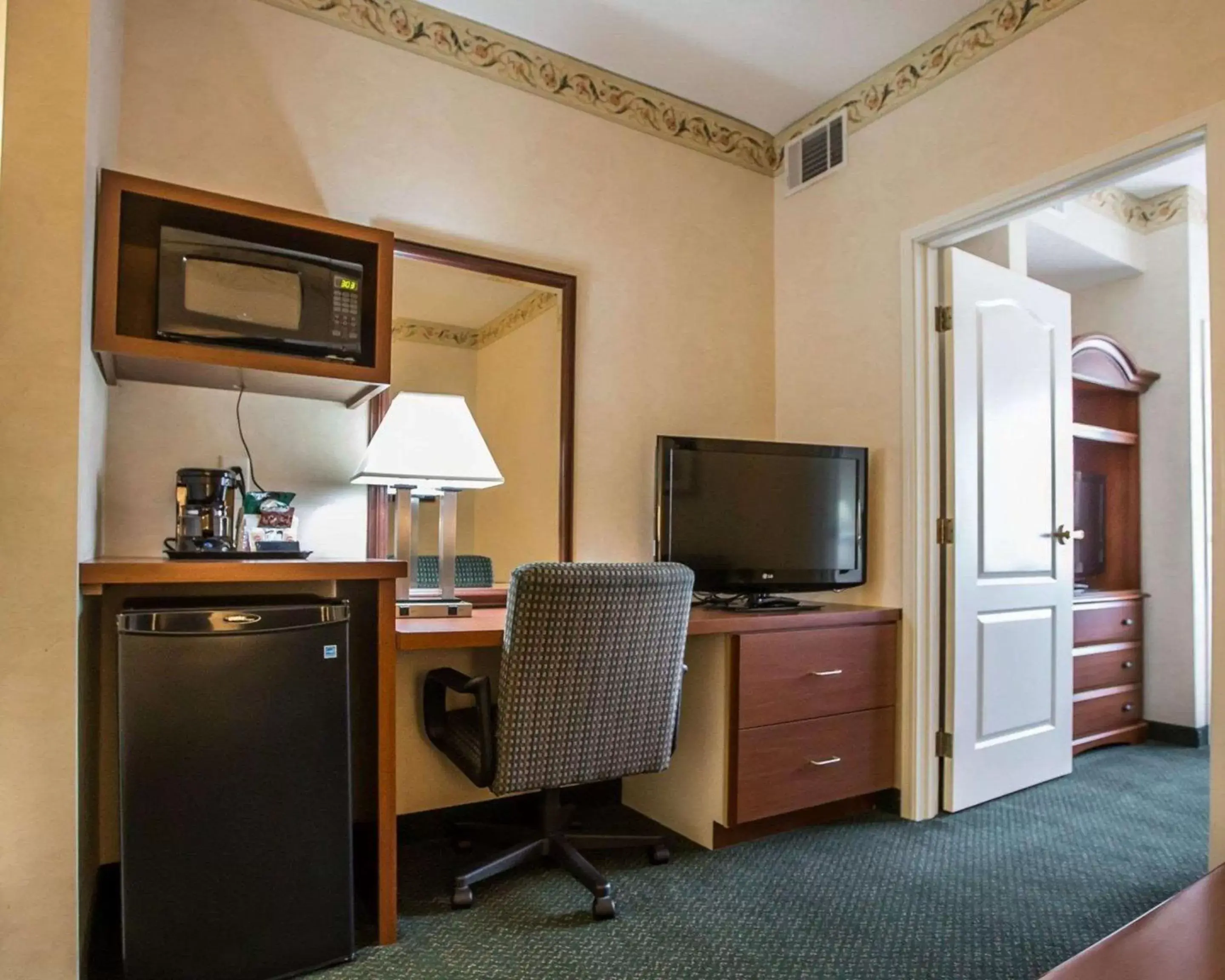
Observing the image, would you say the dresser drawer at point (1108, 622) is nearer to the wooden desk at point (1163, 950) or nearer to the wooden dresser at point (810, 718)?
the wooden dresser at point (810, 718)

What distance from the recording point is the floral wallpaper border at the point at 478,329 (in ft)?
8.22

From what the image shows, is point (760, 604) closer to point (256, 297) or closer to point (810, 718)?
point (810, 718)

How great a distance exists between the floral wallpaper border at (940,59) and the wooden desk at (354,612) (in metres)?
2.45

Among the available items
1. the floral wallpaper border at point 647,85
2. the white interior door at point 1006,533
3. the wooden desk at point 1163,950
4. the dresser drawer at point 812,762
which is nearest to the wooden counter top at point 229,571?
the dresser drawer at point 812,762

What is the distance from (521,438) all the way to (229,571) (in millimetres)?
1234

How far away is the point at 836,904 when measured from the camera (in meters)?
2.05

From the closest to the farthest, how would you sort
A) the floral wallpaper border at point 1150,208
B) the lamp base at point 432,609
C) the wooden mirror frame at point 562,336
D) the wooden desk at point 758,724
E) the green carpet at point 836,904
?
1. the green carpet at point 836,904
2. the lamp base at point 432,609
3. the wooden desk at point 758,724
4. the wooden mirror frame at point 562,336
5. the floral wallpaper border at point 1150,208

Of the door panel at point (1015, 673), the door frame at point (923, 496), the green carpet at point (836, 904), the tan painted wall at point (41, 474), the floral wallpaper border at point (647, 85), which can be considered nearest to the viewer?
the tan painted wall at point (41, 474)

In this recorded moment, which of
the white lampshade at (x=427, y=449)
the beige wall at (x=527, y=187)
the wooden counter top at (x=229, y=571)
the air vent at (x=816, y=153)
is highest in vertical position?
the air vent at (x=816, y=153)

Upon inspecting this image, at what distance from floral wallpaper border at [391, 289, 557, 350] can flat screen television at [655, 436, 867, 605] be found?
646 mm

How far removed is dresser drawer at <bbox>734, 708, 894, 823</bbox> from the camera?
7.80 ft

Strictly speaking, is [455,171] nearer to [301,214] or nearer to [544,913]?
[301,214]

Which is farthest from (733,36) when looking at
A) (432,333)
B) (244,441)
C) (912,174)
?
(244,441)

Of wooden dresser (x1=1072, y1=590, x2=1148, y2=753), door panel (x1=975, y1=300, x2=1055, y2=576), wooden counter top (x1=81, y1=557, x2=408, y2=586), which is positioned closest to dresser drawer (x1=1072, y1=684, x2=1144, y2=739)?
wooden dresser (x1=1072, y1=590, x2=1148, y2=753)
